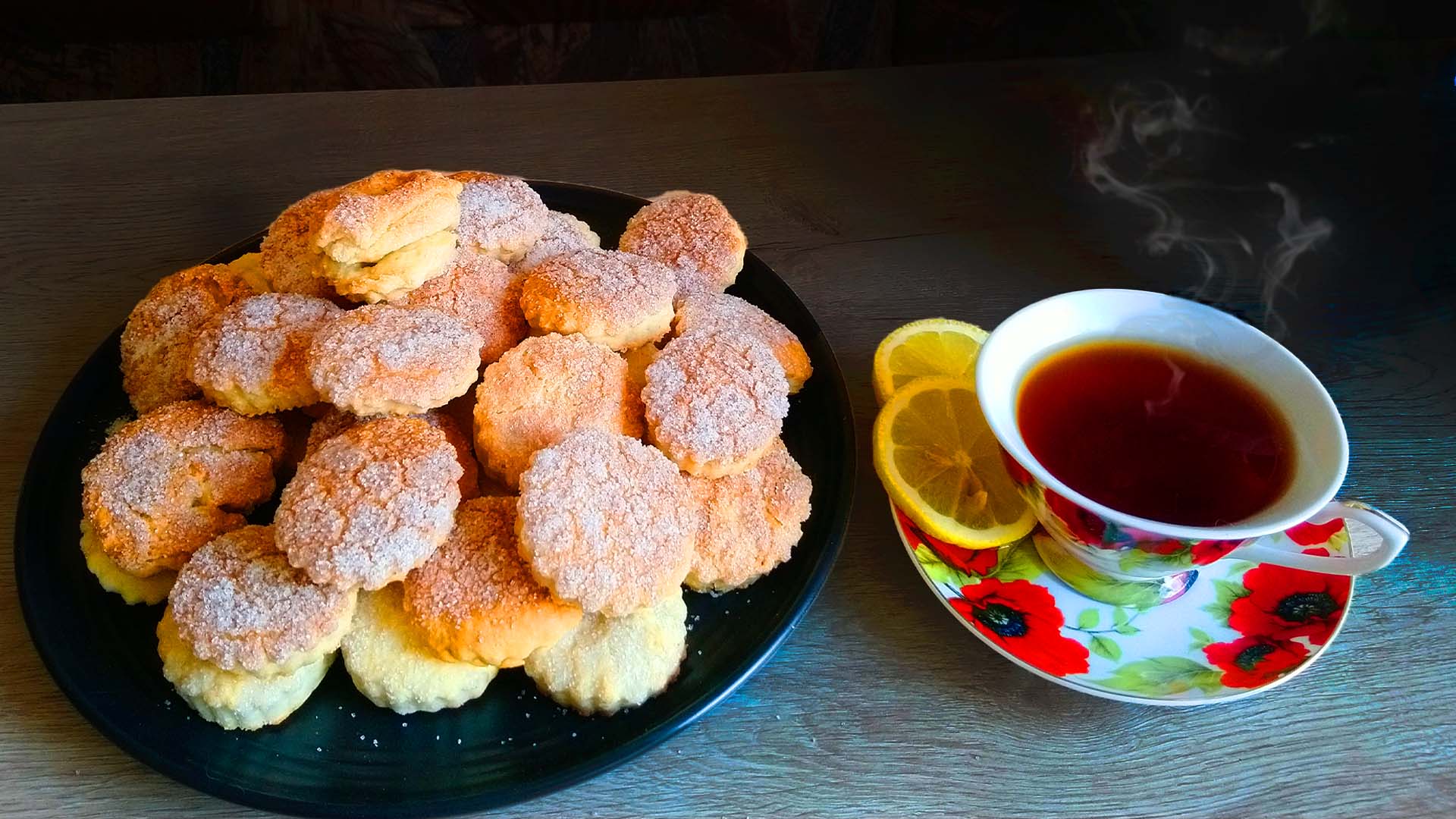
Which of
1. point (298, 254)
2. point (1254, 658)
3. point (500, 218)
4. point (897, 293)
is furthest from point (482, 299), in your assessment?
point (1254, 658)

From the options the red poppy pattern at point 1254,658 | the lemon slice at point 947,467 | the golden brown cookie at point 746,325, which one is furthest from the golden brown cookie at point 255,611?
the red poppy pattern at point 1254,658

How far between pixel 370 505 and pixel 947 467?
0.61 metres

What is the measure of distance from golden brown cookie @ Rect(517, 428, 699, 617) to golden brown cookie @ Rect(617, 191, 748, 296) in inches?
11.9

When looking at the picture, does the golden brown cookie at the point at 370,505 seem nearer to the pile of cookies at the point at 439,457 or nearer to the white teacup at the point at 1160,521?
the pile of cookies at the point at 439,457

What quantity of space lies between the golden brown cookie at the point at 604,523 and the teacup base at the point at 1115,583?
0.39m

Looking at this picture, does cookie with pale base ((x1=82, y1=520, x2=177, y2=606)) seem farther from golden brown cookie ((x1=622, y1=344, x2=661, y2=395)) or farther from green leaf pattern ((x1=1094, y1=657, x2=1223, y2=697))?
green leaf pattern ((x1=1094, y1=657, x2=1223, y2=697))

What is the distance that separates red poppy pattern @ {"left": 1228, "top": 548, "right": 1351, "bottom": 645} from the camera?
98 cm

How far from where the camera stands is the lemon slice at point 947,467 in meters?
1.05

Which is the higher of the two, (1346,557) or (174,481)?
(1346,557)

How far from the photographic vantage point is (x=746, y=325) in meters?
1.18

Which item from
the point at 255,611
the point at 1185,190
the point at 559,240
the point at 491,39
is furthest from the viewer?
the point at 491,39

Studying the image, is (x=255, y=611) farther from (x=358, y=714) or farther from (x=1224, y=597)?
(x=1224, y=597)

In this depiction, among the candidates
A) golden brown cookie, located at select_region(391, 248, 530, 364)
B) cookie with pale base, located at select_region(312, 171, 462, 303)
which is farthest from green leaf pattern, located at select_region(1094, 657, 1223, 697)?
cookie with pale base, located at select_region(312, 171, 462, 303)

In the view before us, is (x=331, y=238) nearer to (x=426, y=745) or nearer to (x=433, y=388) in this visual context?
(x=433, y=388)
